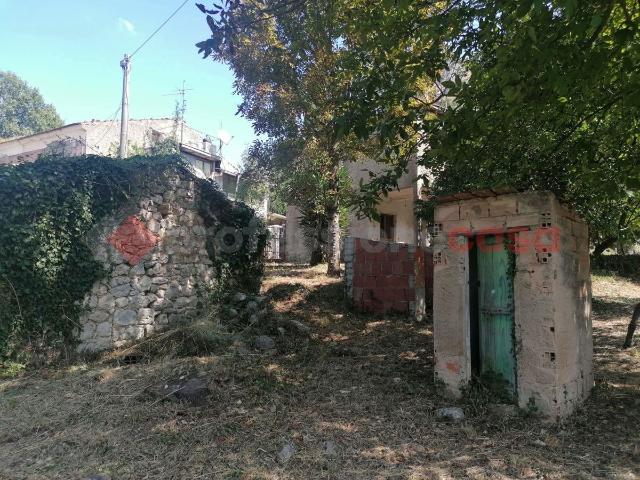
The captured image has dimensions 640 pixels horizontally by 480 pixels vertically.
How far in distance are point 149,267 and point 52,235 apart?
1416 mm

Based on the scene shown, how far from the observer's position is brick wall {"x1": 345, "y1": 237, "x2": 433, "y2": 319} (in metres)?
8.66

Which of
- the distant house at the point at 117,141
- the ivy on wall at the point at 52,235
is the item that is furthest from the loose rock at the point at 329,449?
the distant house at the point at 117,141

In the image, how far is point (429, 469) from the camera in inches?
135

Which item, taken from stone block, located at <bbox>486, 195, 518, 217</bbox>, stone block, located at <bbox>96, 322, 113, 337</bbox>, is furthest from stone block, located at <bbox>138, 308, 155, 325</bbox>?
stone block, located at <bbox>486, 195, 518, 217</bbox>

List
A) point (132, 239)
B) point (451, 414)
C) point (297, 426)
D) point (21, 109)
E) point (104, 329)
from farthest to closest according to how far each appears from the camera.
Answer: point (21, 109), point (132, 239), point (104, 329), point (451, 414), point (297, 426)

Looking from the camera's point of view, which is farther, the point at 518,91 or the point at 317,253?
the point at 317,253

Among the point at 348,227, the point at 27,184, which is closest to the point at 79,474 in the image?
the point at 27,184

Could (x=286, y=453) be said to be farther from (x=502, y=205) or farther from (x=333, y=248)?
(x=333, y=248)

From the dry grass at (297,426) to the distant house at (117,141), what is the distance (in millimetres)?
11205

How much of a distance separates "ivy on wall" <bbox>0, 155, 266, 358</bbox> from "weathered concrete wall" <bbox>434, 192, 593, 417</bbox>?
15.7 feet

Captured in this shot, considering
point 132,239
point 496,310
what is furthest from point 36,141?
point 496,310

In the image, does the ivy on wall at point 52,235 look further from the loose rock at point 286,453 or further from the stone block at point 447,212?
the stone block at point 447,212

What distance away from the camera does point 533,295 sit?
14.1ft

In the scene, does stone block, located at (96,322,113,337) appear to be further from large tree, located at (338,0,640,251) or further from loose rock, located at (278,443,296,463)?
large tree, located at (338,0,640,251)
